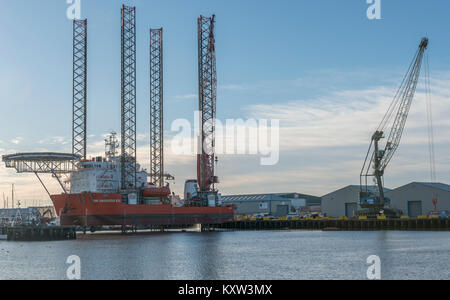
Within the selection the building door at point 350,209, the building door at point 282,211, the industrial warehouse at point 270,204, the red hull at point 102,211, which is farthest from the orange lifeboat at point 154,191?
the building door at point 282,211

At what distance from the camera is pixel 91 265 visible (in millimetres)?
37062

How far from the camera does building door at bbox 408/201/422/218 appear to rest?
91.9 metres

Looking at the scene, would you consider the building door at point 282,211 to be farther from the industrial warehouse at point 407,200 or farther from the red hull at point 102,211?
the red hull at point 102,211

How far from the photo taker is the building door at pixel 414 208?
91.9 meters

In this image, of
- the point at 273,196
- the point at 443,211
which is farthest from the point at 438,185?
the point at 273,196

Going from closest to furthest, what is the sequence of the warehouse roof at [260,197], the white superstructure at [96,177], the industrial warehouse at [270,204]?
the white superstructure at [96,177]
the industrial warehouse at [270,204]
the warehouse roof at [260,197]

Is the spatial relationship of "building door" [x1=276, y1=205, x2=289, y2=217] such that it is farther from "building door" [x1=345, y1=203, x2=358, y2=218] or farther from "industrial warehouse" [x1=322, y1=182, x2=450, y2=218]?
"building door" [x1=345, y1=203, x2=358, y2=218]

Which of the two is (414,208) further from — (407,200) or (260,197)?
(260,197)

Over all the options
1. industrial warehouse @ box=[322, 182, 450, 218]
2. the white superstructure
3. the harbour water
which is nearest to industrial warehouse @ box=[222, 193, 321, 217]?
industrial warehouse @ box=[322, 182, 450, 218]

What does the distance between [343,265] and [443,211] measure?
2258 inches

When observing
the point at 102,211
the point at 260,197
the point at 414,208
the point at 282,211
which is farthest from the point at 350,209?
the point at 102,211
